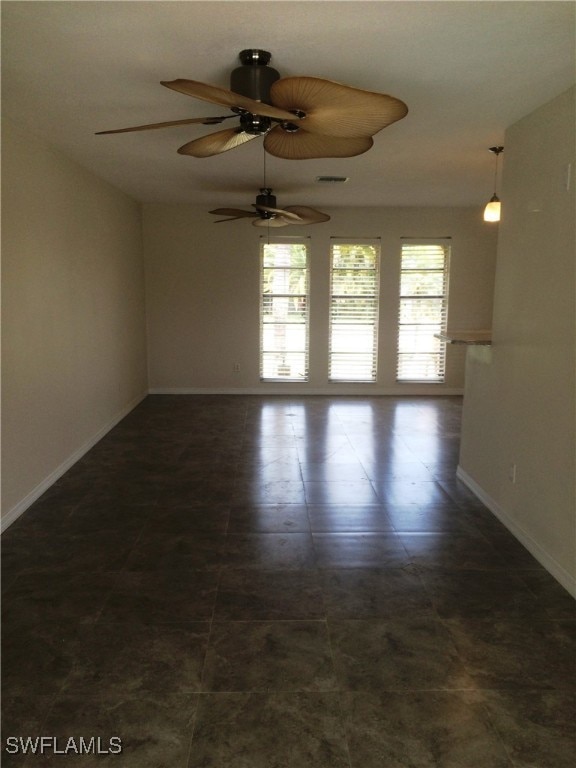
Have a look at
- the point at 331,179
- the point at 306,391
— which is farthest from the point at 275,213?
the point at 306,391

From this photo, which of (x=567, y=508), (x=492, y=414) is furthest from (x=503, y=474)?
(x=567, y=508)

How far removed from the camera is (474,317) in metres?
7.45

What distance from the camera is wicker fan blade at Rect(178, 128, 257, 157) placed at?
2.53 meters

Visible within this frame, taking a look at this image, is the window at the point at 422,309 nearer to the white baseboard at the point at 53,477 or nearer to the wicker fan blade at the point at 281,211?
the wicker fan blade at the point at 281,211

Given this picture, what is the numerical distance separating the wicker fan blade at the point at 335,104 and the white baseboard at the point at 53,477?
9.65ft

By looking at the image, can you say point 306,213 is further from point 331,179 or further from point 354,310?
point 354,310

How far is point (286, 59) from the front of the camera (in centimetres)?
246

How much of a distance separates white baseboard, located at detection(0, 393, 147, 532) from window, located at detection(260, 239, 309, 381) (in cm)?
234

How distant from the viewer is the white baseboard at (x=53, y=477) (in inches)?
136

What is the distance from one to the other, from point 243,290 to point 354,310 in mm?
1569

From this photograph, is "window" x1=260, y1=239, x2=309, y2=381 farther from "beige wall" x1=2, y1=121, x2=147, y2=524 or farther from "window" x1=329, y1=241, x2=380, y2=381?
"beige wall" x1=2, y1=121, x2=147, y2=524

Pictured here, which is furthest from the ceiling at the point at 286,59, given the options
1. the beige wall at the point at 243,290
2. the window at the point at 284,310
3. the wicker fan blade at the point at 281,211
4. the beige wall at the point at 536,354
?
the window at the point at 284,310

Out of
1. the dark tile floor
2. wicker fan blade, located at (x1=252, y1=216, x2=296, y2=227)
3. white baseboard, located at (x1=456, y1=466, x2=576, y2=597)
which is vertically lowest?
the dark tile floor

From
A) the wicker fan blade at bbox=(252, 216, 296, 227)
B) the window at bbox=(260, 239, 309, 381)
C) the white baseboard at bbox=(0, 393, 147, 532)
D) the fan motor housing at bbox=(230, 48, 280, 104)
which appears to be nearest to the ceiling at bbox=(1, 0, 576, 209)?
the fan motor housing at bbox=(230, 48, 280, 104)
